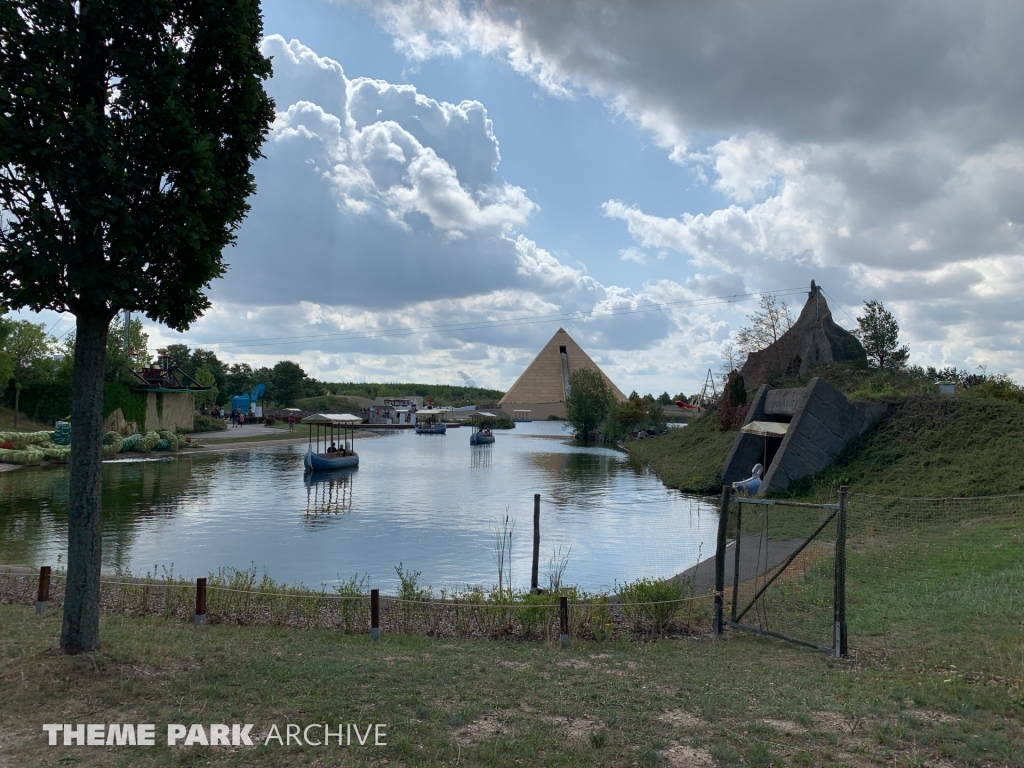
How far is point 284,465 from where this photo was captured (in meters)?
35.7

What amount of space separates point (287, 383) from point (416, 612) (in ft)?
295

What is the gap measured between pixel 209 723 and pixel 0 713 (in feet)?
3.97

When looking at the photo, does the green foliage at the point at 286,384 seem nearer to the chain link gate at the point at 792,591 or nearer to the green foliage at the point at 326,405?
the green foliage at the point at 326,405

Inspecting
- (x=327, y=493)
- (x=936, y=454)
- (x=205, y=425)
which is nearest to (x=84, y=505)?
(x=936, y=454)

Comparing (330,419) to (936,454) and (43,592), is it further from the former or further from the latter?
(43,592)

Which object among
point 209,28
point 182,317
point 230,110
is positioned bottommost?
point 182,317

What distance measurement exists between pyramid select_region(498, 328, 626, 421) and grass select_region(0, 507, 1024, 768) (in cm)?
13481

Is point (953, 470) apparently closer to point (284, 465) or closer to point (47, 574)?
point (47, 574)

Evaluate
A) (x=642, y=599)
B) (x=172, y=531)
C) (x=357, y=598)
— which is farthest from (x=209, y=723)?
(x=172, y=531)

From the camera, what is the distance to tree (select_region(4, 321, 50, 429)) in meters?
40.3

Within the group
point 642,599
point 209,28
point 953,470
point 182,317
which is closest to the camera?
point 209,28

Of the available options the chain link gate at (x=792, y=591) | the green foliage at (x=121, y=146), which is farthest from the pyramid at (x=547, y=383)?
the green foliage at (x=121, y=146)

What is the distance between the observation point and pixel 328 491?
26.3 meters

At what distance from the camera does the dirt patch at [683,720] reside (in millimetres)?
4219
